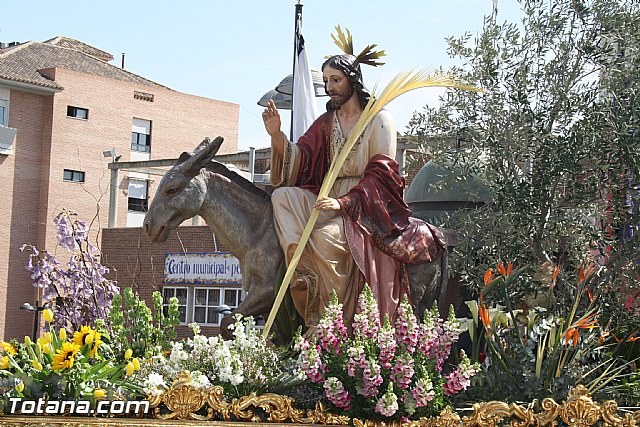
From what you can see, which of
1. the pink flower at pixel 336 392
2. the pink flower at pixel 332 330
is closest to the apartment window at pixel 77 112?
the pink flower at pixel 332 330

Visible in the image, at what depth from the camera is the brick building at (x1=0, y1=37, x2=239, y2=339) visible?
45.5 meters

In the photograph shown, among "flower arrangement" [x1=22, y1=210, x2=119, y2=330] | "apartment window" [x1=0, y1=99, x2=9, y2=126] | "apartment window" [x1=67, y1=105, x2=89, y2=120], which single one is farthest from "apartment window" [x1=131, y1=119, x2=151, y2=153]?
"flower arrangement" [x1=22, y1=210, x2=119, y2=330]

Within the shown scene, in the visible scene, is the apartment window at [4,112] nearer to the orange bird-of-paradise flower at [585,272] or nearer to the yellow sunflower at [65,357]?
the orange bird-of-paradise flower at [585,272]

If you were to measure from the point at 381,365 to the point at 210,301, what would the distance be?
28262 millimetres

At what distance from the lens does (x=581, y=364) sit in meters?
7.01

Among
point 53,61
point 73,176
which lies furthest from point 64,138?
point 53,61

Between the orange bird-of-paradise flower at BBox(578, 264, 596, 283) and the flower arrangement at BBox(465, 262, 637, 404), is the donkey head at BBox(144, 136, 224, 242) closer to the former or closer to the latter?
the flower arrangement at BBox(465, 262, 637, 404)

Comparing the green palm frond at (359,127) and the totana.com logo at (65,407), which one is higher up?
the green palm frond at (359,127)

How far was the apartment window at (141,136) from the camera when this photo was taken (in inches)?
2009

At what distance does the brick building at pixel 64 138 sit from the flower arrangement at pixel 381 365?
127 feet

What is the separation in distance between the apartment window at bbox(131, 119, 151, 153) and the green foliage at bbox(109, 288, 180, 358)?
1750 inches

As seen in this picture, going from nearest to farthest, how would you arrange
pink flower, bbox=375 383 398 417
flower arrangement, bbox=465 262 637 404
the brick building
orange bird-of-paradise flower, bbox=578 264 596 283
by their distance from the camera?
pink flower, bbox=375 383 398 417 → flower arrangement, bbox=465 262 637 404 → orange bird-of-paradise flower, bbox=578 264 596 283 → the brick building

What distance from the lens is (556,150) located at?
8297 mm

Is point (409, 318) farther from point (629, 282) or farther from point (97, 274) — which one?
point (97, 274)
